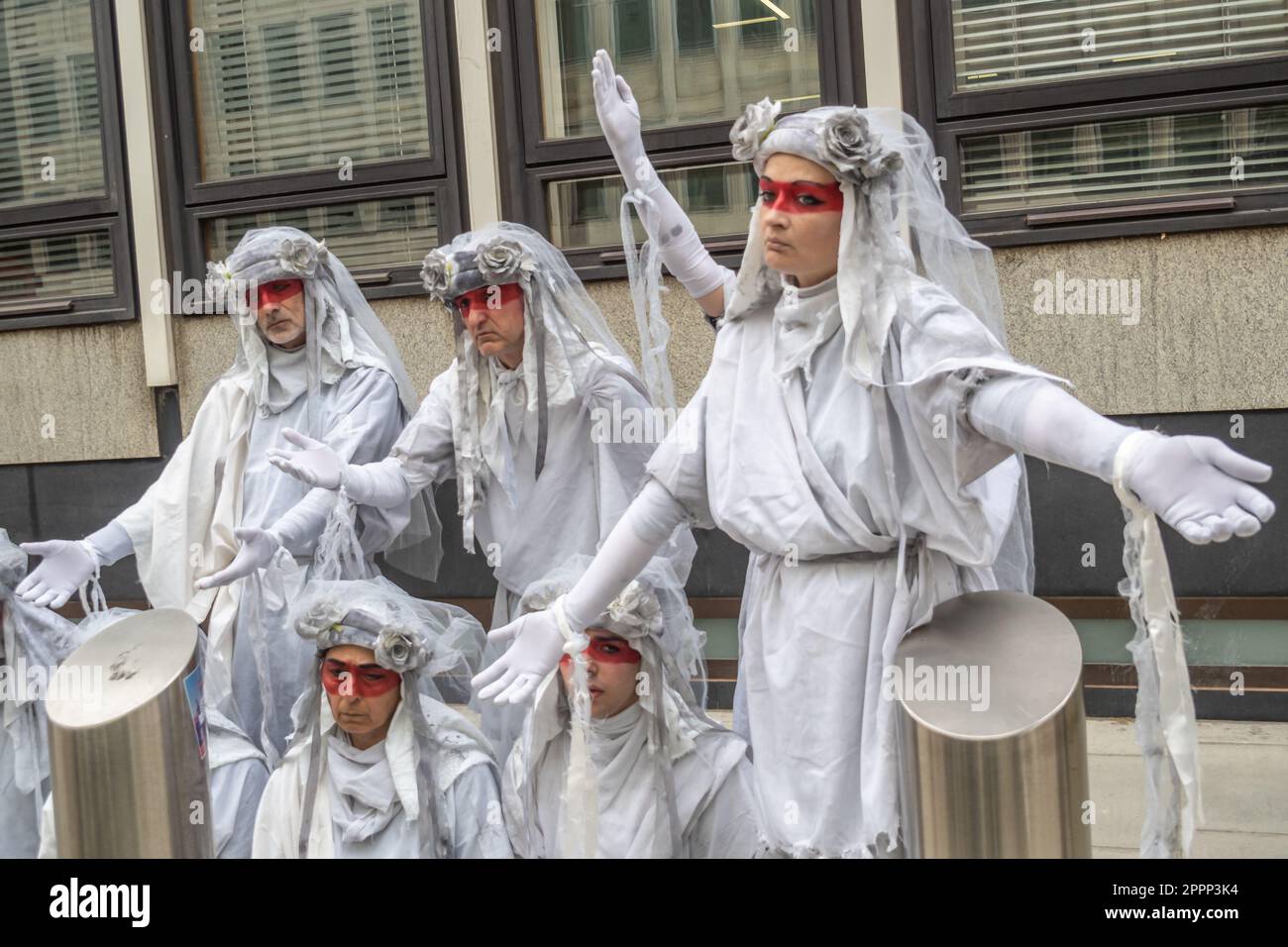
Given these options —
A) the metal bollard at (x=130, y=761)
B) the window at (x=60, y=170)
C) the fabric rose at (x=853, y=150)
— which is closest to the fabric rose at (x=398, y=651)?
the metal bollard at (x=130, y=761)

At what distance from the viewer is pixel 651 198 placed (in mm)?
3895

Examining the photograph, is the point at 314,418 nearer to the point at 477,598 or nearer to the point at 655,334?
the point at 655,334

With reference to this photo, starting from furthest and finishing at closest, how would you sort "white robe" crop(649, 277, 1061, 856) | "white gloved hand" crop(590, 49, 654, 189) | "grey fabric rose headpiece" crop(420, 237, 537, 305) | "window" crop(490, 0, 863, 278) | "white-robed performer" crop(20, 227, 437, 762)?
"window" crop(490, 0, 863, 278) < "white-robed performer" crop(20, 227, 437, 762) < "grey fabric rose headpiece" crop(420, 237, 537, 305) < "white gloved hand" crop(590, 49, 654, 189) < "white robe" crop(649, 277, 1061, 856)

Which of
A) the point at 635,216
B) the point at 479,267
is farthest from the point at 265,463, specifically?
the point at 635,216

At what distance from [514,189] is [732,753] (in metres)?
3.56

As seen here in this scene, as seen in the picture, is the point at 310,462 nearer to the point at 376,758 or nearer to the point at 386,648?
the point at 386,648

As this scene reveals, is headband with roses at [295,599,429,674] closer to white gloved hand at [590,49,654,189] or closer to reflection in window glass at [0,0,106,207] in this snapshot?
white gloved hand at [590,49,654,189]

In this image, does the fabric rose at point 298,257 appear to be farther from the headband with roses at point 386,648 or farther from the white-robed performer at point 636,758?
the white-robed performer at point 636,758

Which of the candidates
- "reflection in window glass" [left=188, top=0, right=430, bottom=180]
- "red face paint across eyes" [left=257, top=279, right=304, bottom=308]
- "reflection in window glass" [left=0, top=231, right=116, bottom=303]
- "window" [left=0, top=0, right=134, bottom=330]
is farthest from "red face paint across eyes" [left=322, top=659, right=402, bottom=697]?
"reflection in window glass" [left=0, top=231, right=116, bottom=303]

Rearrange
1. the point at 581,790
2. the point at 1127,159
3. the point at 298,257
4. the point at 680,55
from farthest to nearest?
the point at 680,55
the point at 1127,159
the point at 298,257
the point at 581,790

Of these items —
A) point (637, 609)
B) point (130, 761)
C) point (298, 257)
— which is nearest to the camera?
point (130, 761)

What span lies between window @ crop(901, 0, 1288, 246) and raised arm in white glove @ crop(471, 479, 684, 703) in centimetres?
316

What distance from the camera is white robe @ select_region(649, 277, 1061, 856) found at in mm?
2852

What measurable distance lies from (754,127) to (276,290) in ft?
6.10
